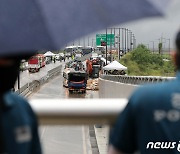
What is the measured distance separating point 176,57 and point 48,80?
63.2 m

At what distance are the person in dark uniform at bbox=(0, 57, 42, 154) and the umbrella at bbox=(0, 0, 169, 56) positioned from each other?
0.13 metres

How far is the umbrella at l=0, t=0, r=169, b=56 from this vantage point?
1.75 meters

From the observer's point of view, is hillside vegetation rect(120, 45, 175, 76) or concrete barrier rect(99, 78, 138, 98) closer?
concrete barrier rect(99, 78, 138, 98)

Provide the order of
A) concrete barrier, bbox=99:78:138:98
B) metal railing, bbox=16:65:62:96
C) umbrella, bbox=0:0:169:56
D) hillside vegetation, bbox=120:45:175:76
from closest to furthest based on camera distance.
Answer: umbrella, bbox=0:0:169:56
concrete barrier, bbox=99:78:138:98
metal railing, bbox=16:65:62:96
hillside vegetation, bbox=120:45:175:76

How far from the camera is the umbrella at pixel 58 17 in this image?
1.75 m

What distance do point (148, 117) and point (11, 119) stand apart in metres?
0.62

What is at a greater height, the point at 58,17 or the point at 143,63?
the point at 58,17

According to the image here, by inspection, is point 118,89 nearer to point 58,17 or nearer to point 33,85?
point 58,17

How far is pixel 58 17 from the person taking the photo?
1.79 meters

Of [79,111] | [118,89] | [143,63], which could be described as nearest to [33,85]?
[118,89]

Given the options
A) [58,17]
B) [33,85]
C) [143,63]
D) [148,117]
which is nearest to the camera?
[58,17]

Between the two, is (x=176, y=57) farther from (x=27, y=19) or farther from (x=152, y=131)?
(x=27, y=19)

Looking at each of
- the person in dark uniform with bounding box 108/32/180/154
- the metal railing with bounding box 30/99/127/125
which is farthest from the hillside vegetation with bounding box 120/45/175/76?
the person in dark uniform with bounding box 108/32/180/154

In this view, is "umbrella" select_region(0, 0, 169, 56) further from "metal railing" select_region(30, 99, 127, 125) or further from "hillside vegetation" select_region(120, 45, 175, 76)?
"hillside vegetation" select_region(120, 45, 175, 76)
